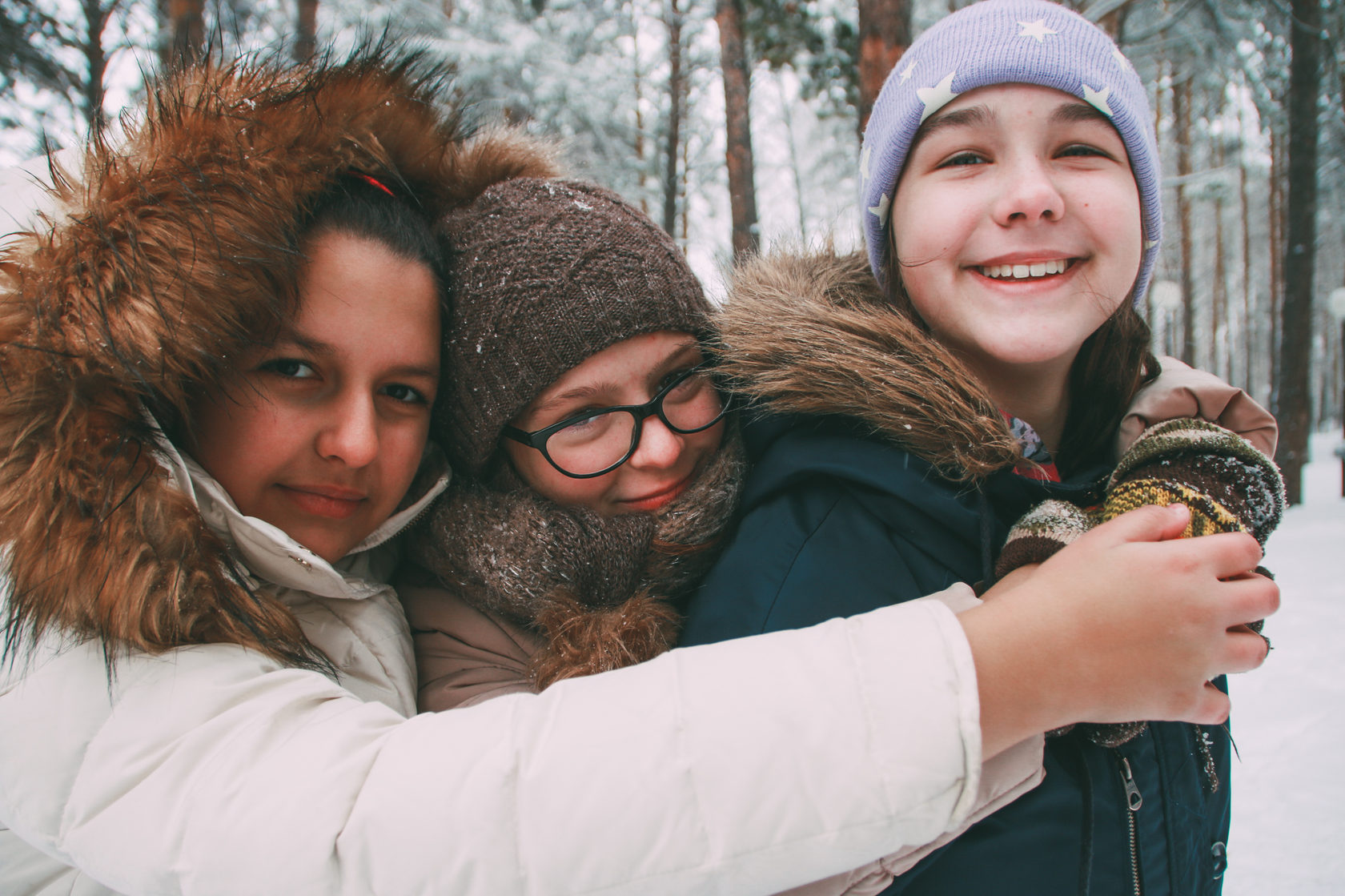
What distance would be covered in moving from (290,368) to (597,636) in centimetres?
78

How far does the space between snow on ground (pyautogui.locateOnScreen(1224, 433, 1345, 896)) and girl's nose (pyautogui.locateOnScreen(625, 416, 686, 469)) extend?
2.63 m

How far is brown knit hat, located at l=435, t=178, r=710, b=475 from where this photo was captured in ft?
5.22

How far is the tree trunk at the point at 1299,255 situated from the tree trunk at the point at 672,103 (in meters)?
7.72

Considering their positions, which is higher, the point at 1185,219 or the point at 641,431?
the point at 1185,219

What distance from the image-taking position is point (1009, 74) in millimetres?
1367

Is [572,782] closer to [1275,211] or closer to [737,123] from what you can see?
[737,123]

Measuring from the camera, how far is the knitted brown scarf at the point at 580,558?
4.88 ft

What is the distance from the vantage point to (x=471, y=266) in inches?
64.6

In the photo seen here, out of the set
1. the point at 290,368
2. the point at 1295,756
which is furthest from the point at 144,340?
the point at 1295,756

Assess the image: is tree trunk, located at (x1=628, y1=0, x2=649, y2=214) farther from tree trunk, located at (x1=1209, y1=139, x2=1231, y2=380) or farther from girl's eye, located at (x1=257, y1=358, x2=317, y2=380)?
tree trunk, located at (x1=1209, y1=139, x2=1231, y2=380)

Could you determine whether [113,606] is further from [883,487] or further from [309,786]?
[883,487]

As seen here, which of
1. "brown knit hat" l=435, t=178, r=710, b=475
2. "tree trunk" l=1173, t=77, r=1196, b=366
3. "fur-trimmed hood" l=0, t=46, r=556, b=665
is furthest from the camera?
"tree trunk" l=1173, t=77, r=1196, b=366

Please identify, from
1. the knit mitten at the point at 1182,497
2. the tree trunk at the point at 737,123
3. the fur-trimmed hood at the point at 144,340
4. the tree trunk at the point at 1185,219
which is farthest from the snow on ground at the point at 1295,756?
the tree trunk at the point at 1185,219

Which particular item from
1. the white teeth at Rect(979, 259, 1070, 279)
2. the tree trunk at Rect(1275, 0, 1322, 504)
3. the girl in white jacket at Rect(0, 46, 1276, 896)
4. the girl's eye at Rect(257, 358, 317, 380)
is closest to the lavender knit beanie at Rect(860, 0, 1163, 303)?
the white teeth at Rect(979, 259, 1070, 279)
